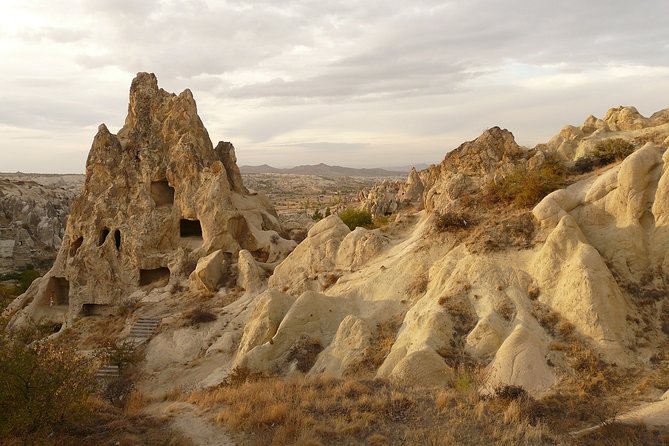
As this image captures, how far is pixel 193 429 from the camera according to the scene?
8.91 m

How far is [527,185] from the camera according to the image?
604 inches

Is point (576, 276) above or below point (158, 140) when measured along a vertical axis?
below

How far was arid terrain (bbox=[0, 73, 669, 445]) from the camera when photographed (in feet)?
28.1

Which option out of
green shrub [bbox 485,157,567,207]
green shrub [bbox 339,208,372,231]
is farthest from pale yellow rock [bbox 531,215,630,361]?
green shrub [bbox 339,208,372,231]

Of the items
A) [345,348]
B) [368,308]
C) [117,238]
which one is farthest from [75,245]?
[345,348]

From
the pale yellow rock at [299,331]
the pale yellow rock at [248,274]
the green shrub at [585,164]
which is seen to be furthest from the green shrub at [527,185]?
the pale yellow rock at [248,274]

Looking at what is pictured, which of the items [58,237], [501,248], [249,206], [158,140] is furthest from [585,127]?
[58,237]

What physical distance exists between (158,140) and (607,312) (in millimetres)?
21028

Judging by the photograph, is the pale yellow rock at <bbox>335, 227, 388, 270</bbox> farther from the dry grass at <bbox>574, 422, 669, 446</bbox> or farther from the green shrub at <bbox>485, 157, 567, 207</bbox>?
the dry grass at <bbox>574, 422, 669, 446</bbox>

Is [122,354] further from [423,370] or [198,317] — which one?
[423,370]

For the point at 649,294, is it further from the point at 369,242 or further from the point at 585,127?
the point at 585,127

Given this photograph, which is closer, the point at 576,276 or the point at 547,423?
the point at 547,423

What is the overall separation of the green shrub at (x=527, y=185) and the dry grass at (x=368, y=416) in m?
6.89

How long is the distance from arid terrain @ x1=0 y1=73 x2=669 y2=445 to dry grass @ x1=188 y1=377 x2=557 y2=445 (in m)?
0.04
